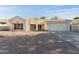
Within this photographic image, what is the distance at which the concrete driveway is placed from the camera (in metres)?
5.47

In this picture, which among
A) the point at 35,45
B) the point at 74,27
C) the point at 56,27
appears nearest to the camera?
the point at 35,45

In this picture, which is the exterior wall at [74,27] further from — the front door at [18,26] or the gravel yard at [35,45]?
the front door at [18,26]

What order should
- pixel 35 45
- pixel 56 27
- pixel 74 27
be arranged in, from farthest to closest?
pixel 56 27 < pixel 74 27 < pixel 35 45

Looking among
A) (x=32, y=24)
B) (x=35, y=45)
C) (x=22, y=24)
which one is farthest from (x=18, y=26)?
(x=35, y=45)

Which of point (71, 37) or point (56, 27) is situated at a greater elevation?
point (56, 27)

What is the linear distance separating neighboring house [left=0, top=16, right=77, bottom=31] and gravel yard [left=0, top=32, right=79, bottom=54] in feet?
0.54

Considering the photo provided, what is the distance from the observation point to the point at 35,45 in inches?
215

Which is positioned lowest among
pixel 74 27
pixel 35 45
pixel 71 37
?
pixel 35 45

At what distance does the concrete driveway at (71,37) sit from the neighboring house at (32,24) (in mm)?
115

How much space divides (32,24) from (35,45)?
0.48 m

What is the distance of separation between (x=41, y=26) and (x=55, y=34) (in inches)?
14.5

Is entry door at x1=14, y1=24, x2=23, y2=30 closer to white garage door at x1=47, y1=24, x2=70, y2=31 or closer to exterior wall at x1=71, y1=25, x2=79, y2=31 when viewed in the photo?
white garage door at x1=47, y1=24, x2=70, y2=31

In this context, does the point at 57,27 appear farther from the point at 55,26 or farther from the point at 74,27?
the point at 74,27

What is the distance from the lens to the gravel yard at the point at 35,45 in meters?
5.43
